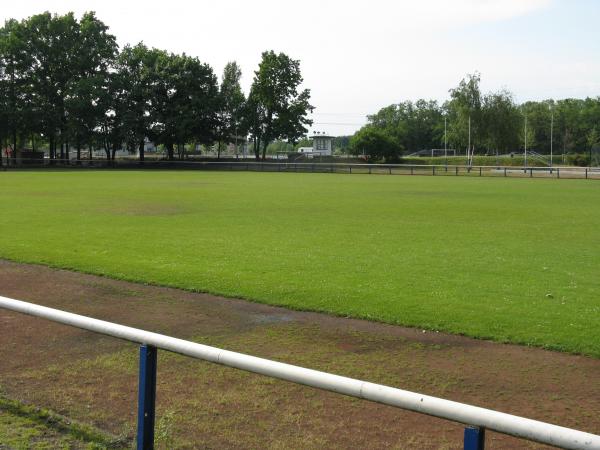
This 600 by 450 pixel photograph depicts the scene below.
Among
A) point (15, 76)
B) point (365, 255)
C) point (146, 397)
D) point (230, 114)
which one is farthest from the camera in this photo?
point (230, 114)

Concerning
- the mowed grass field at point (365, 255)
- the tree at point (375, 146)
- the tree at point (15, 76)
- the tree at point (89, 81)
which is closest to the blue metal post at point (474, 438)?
the mowed grass field at point (365, 255)

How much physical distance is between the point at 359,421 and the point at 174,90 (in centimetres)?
7252

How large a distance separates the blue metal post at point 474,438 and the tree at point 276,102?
264 feet

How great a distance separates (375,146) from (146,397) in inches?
3099

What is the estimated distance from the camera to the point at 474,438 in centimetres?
259

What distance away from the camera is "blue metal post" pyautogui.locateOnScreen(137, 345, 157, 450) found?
12.0 ft

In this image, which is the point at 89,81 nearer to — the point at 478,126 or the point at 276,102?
the point at 276,102

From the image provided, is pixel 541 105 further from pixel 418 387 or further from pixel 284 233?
pixel 418 387

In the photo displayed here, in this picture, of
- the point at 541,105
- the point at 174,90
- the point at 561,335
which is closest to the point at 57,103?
the point at 174,90

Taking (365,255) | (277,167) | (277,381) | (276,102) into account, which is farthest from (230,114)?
(277,381)

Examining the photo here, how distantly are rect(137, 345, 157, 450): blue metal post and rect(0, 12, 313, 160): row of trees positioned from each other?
6823 cm

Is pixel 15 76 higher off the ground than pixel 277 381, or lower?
higher

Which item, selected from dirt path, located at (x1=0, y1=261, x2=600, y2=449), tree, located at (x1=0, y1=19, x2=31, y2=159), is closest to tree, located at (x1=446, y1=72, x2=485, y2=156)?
tree, located at (x1=0, y1=19, x2=31, y2=159)

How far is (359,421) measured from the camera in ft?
15.2
